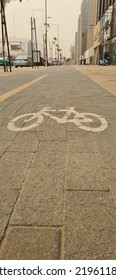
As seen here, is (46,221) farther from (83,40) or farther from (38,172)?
(83,40)

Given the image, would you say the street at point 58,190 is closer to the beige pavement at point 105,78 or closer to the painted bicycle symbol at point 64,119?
the painted bicycle symbol at point 64,119

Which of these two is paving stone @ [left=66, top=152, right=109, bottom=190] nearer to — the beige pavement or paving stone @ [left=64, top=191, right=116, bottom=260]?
paving stone @ [left=64, top=191, right=116, bottom=260]

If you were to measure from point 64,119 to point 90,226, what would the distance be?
319cm

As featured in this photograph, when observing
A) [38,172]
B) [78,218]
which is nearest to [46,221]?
[78,218]

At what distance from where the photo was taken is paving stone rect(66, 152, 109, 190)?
2.44 metres

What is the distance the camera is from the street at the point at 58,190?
169cm

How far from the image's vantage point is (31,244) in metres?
1.70

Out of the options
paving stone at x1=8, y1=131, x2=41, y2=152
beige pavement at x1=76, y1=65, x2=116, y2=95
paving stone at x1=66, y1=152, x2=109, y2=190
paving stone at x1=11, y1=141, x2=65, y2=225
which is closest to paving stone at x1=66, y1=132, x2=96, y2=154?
paving stone at x1=66, y1=152, x2=109, y2=190

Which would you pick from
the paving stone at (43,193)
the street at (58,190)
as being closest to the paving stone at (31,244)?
the street at (58,190)

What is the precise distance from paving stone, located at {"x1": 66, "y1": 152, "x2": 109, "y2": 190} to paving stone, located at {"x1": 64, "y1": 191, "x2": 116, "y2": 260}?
0.13m

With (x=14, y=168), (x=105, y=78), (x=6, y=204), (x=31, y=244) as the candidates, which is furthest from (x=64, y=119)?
(x=105, y=78)
